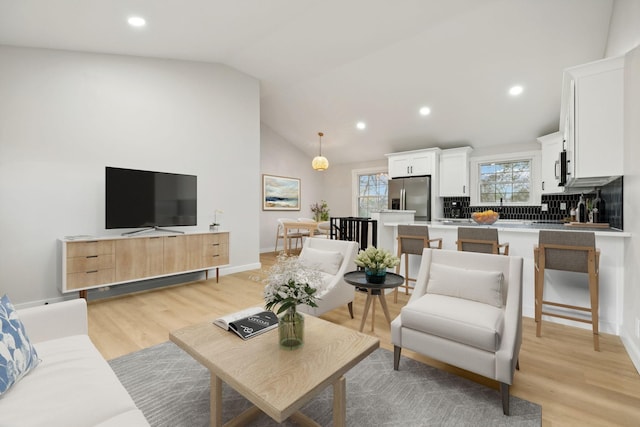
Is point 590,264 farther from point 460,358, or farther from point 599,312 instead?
point 460,358

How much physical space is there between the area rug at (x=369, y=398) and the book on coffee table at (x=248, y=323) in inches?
17.3

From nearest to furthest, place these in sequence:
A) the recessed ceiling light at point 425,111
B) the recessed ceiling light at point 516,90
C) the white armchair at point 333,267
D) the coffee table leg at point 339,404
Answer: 1. the coffee table leg at point 339,404
2. the white armchair at point 333,267
3. the recessed ceiling light at point 516,90
4. the recessed ceiling light at point 425,111

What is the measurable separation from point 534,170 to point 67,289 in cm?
732

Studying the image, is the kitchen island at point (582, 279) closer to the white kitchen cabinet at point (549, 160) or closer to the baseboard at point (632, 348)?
the baseboard at point (632, 348)

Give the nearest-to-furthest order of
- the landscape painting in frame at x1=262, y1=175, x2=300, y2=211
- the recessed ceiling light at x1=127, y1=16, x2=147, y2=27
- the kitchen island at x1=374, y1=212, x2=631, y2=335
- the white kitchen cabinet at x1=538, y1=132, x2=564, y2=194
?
the kitchen island at x1=374, y1=212, x2=631, y2=335 → the recessed ceiling light at x1=127, y1=16, x2=147, y2=27 → the white kitchen cabinet at x1=538, y1=132, x2=564, y2=194 → the landscape painting in frame at x1=262, y1=175, x2=300, y2=211

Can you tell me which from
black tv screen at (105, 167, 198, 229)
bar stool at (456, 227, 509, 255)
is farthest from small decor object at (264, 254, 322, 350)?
black tv screen at (105, 167, 198, 229)

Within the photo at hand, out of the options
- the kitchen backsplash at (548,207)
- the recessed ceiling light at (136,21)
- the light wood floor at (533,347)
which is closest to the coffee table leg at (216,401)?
the light wood floor at (533,347)

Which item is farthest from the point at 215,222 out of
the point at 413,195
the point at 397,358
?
the point at 413,195

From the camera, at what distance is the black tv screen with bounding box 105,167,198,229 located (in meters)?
3.75

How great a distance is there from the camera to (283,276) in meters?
1.57

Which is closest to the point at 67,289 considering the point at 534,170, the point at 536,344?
the point at 536,344

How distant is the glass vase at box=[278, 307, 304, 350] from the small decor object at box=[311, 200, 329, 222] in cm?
672

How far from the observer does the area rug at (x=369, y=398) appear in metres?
1.66

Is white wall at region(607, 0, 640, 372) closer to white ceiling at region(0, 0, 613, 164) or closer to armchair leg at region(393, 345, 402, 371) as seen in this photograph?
white ceiling at region(0, 0, 613, 164)
